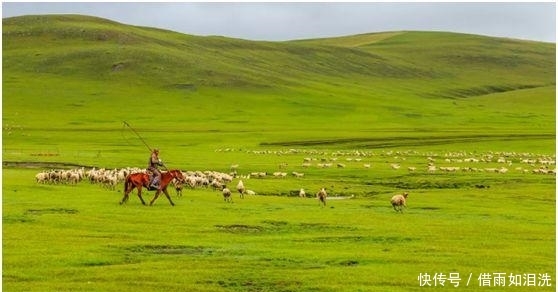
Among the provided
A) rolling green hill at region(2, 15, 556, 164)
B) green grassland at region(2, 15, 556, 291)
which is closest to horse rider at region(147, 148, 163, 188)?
green grassland at region(2, 15, 556, 291)

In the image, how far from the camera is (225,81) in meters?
140

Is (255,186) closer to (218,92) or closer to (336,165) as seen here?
(336,165)

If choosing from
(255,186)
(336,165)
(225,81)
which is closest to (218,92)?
(225,81)

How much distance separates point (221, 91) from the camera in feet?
440

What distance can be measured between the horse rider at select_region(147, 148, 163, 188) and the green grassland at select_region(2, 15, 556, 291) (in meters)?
0.78

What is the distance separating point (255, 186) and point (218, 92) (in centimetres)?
9389

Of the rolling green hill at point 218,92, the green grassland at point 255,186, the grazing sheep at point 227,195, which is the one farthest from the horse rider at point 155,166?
the rolling green hill at point 218,92

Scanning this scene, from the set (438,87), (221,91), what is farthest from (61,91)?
(438,87)

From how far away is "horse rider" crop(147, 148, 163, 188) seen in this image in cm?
2962

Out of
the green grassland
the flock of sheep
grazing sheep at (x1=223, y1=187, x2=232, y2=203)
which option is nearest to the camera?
the green grassland

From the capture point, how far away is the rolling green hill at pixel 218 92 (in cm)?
10350

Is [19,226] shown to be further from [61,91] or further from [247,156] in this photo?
[61,91]

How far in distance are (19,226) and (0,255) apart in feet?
18.7

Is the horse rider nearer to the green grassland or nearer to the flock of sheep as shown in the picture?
Answer: the green grassland
